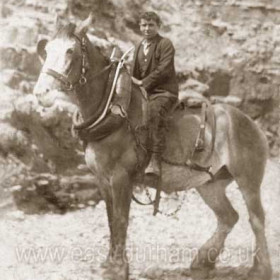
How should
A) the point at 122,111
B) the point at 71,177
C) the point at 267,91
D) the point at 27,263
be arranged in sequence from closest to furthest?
the point at 122,111
the point at 27,263
the point at 71,177
the point at 267,91

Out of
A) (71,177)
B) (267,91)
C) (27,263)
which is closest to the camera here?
(27,263)

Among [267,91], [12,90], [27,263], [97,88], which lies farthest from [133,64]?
[27,263]

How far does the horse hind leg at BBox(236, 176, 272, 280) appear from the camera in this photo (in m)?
3.31

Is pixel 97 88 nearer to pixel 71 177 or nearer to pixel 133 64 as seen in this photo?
pixel 133 64

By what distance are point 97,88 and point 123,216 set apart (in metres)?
0.76

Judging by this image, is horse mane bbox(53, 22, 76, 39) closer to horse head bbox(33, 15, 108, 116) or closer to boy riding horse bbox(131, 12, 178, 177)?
horse head bbox(33, 15, 108, 116)

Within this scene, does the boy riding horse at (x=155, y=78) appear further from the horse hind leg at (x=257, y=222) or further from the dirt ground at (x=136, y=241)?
the horse hind leg at (x=257, y=222)

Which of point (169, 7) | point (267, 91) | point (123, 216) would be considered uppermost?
point (169, 7)

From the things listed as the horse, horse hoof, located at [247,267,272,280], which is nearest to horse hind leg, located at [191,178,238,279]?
the horse

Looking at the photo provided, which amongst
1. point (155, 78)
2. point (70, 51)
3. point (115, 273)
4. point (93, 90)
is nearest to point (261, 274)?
point (115, 273)

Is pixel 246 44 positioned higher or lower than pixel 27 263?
higher

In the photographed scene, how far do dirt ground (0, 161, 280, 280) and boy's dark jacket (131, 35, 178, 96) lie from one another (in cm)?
77

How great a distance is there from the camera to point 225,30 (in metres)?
3.67

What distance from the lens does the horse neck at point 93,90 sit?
9.80 feet
